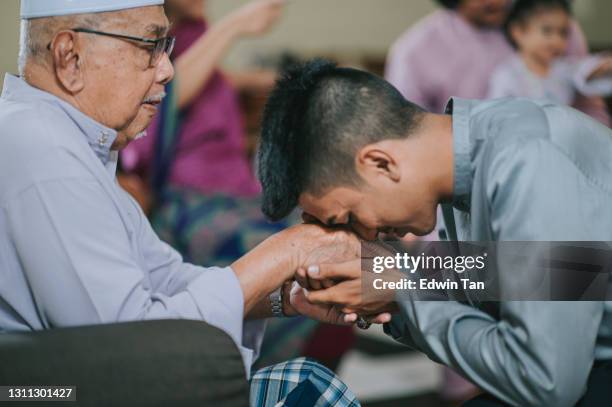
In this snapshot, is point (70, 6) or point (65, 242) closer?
point (65, 242)

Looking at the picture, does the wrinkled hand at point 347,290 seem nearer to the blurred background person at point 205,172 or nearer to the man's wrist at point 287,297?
the man's wrist at point 287,297

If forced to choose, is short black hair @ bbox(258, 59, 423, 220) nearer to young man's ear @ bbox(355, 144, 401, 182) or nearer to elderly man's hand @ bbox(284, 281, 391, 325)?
Answer: young man's ear @ bbox(355, 144, 401, 182)

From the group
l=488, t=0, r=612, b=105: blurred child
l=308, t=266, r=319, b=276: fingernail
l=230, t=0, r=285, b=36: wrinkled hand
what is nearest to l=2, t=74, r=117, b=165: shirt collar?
l=308, t=266, r=319, b=276: fingernail

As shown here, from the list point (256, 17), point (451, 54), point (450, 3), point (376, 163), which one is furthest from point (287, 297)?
point (450, 3)

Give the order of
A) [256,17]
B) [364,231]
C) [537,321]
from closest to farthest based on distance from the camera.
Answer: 1. [537,321]
2. [364,231]
3. [256,17]

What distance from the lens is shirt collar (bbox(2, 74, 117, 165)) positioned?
134 centimetres

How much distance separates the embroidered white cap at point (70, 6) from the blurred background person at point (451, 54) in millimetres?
1816

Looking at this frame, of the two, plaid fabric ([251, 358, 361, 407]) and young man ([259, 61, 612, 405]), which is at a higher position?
young man ([259, 61, 612, 405])

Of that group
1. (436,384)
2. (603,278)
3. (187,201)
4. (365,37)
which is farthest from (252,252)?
(365,37)

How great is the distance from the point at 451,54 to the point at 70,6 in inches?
79.3

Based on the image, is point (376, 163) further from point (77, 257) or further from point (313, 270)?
point (77, 257)

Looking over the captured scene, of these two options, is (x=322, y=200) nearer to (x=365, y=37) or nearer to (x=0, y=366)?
(x=0, y=366)

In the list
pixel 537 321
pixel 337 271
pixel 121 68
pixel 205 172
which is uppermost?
pixel 121 68

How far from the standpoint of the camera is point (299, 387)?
57.3 inches
